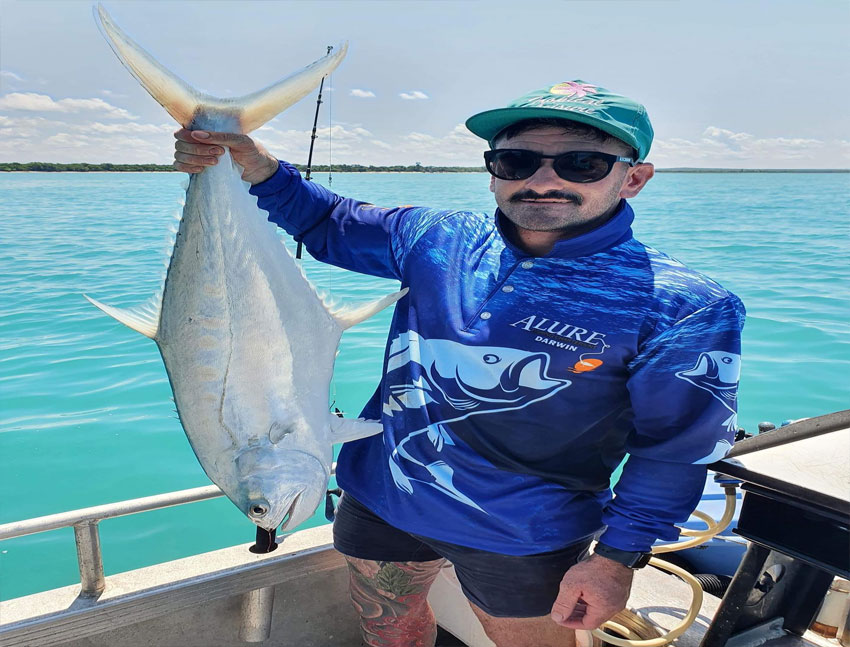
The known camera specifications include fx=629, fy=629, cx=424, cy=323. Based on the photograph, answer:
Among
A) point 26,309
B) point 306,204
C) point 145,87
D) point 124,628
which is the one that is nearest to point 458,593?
point 124,628

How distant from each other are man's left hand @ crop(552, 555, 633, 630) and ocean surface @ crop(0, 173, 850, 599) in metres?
0.78

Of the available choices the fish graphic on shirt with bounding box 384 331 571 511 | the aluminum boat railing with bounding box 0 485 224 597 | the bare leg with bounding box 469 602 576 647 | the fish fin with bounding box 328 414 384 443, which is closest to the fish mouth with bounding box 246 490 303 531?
the fish fin with bounding box 328 414 384 443

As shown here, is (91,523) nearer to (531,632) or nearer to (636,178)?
(531,632)

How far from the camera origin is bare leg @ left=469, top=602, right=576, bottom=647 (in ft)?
5.65

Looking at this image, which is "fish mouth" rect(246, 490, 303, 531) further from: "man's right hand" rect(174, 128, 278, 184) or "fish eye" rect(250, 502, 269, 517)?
"man's right hand" rect(174, 128, 278, 184)

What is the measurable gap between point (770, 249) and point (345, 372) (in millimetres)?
13458

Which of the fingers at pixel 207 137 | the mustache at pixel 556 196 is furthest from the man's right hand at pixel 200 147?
the mustache at pixel 556 196

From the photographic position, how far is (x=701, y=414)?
1445 millimetres

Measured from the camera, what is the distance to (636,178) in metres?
1.75

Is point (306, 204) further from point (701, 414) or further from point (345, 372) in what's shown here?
point (345, 372)

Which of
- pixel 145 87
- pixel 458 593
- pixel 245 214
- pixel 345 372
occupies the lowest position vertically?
pixel 345 372

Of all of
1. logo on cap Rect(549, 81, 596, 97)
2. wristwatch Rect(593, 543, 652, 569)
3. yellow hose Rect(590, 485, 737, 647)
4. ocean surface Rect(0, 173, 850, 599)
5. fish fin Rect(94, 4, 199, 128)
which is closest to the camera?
fish fin Rect(94, 4, 199, 128)

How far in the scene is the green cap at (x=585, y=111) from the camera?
1568mm

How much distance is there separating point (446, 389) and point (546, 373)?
27cm
